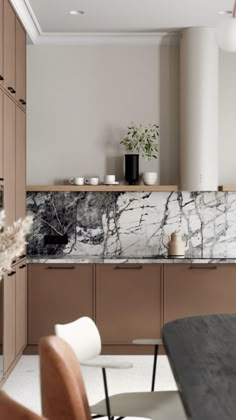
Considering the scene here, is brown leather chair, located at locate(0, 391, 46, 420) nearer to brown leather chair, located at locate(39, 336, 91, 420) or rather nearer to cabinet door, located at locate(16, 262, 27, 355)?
brown leather chair, located at locate(39, 336, 91, 420)

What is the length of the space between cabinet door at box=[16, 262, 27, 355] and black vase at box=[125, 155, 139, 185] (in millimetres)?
1241

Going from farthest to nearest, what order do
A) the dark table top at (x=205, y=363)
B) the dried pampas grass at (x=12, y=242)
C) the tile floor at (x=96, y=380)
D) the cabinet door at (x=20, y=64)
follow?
the cabinet door at (x=20, y=64), the tile floor at (x=96, y=380), the dark table top at (x=205, y=363), the dried pampas grass at (x=12, y=242)

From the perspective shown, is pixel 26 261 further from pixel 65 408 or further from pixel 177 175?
pixel 65 408

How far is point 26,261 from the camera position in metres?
5.52

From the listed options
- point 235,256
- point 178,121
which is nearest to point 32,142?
point 178,121

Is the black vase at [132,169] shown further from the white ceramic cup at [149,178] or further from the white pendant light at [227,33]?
the white pendant light at [227,33]

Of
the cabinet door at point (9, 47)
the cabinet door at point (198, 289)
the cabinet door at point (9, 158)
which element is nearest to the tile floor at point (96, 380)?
the cabinet door at point (198, 289)

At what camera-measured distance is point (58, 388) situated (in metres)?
1.90

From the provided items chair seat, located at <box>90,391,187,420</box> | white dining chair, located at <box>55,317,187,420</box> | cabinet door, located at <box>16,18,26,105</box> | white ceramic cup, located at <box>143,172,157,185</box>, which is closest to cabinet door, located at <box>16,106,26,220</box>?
cabinet door, located at <box>16,18,26,105</box>

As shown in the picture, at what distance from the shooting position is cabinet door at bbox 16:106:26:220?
17.0ft

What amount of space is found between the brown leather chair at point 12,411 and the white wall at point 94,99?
4.77 meters

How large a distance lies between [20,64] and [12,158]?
35.9 inches

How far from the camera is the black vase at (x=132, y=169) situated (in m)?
5.88

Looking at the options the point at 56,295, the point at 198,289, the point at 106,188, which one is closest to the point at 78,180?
the point at 106,188
